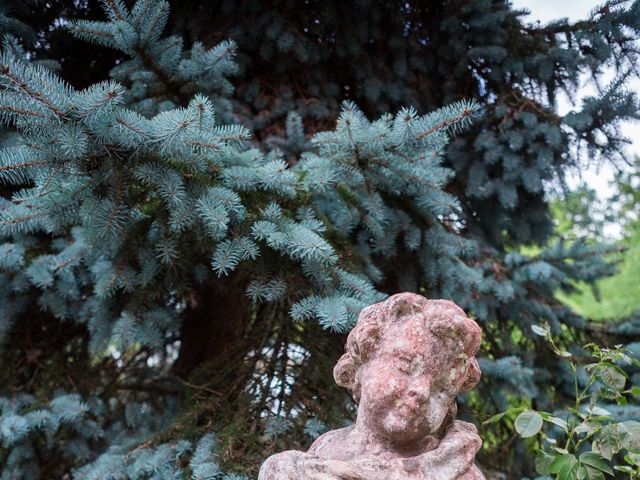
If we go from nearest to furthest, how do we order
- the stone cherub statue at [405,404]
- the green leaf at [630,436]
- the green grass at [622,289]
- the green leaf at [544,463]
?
the stone cherub statue at [405,404] → the green leaf at [630,436] → the green leaf at [544,463] → the green grass at [622,289]

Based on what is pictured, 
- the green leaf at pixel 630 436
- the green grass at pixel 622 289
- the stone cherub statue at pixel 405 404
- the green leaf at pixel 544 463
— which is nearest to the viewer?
the stone cherub statue at pixel 405 404

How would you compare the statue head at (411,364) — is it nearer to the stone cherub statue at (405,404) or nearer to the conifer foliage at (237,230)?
the stone cherub statue at (405,404)

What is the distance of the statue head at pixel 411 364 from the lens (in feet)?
4.62

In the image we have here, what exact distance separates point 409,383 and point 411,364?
5cm

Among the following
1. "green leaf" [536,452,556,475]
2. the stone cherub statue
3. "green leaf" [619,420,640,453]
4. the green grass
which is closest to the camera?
the stone cherub statue

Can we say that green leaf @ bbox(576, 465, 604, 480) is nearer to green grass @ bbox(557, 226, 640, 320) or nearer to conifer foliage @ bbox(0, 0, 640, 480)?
conifer foliage @ bbox(0, 0, 640, 480)

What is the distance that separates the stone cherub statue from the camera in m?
1.38

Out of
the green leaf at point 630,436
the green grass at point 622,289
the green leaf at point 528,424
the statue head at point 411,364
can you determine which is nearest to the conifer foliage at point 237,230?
the statue head at point 411,364

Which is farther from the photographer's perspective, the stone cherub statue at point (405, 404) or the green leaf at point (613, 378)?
the green leaf at point (613, 378)

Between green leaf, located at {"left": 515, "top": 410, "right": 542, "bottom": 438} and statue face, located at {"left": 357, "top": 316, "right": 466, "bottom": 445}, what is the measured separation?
43 cm

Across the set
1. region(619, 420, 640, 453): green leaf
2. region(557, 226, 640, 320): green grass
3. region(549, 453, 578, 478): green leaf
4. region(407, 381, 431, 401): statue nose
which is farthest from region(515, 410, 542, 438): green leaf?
region(557, 226, 640, 320): green grass

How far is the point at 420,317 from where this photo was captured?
1501 millimetres

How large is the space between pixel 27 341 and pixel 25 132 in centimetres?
190

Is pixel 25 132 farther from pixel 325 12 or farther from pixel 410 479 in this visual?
pixel 325 12
